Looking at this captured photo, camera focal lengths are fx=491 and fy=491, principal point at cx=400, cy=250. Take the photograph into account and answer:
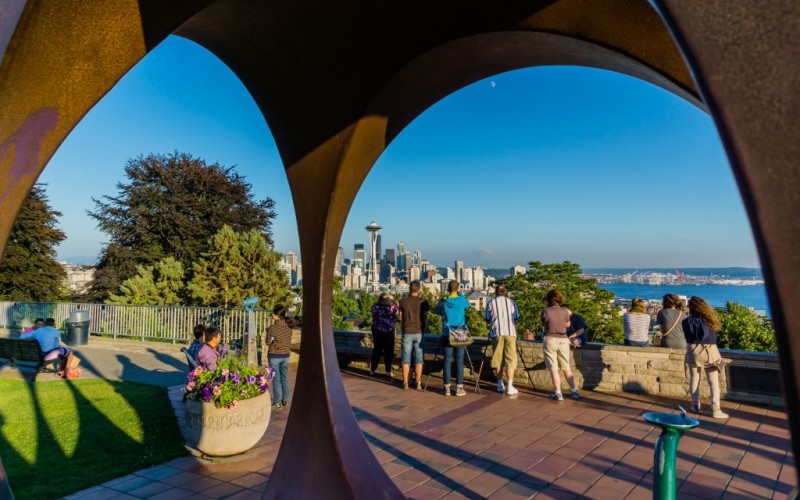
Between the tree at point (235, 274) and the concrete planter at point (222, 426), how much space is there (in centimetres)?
1776

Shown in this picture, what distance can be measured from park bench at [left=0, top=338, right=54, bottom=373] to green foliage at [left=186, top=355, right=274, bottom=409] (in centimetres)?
734

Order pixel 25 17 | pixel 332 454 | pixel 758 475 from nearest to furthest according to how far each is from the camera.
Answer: pixel 25 17 < pixel 332 454 < pixel 758 475

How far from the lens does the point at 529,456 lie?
5547 millimetres

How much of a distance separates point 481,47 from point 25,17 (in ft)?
8.85

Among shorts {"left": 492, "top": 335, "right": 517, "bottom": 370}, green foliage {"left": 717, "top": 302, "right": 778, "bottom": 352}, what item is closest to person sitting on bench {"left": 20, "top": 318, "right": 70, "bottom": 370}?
shorts {"left": 492, "top": 335, "right": 517, "bottom": 370}

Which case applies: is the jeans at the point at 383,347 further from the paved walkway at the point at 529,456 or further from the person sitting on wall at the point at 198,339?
the person sitting on wall at the point at 198,339

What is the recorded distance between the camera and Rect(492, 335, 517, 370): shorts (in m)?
8.55

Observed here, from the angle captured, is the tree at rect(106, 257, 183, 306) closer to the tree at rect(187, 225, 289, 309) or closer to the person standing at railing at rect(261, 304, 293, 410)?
the tree at rect(187, 225, 289, 309)

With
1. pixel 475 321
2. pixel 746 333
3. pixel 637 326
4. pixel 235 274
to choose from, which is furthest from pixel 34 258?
pixel 746 333

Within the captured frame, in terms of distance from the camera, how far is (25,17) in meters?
2.29

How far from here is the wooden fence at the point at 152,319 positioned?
51.3ft

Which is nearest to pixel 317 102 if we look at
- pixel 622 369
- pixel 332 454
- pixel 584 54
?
pixel 584 54

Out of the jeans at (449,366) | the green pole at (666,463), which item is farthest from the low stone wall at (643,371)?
the green pole at (666,463)

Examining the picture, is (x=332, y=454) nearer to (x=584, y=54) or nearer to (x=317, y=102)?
(x=317, y=102)
